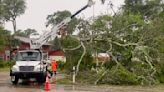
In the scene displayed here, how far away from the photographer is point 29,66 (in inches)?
943

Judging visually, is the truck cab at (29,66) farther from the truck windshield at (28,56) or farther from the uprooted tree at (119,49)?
the uprooted tree at (119,49)

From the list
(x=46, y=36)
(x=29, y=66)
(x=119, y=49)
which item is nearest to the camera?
(x=29, y=66)

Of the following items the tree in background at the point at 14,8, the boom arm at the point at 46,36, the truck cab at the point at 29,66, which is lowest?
the truck cab at the point at 29,66

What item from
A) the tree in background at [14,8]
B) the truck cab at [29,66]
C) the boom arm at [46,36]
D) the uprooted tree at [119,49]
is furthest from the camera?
the tree in background at [14,8]

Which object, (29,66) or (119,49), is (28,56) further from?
(119,49)

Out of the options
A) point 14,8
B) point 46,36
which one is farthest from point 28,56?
point 14,8

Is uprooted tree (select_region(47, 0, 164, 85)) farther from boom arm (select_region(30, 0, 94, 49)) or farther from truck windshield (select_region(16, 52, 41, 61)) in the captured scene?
truck windshield (select_region(16, 52, 41, 61))

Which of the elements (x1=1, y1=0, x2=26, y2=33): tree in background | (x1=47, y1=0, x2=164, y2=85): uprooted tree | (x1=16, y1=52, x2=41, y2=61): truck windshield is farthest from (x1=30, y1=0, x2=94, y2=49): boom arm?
(x1=1, y1=0, x2=26, y2=33): tree in background

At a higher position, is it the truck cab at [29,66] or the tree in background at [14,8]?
the tree in background at [14,8]

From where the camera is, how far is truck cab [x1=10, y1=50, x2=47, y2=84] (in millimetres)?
23875

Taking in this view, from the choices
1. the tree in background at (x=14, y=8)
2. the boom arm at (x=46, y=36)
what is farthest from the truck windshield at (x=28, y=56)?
the tree in background at (x=14, y=8)

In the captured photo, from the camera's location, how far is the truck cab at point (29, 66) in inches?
940

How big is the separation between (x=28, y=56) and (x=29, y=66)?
117 cm

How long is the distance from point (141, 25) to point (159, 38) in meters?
1.77
